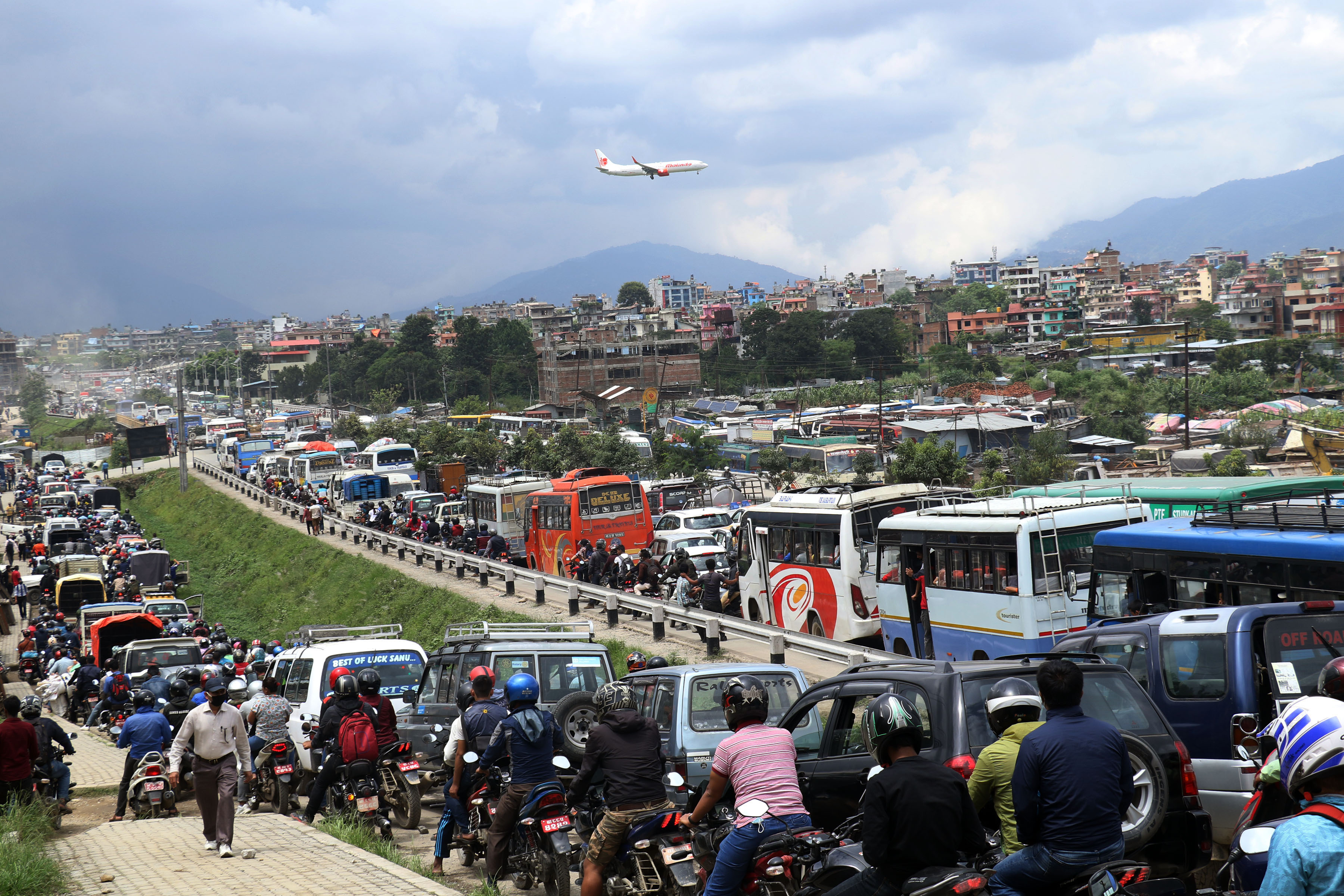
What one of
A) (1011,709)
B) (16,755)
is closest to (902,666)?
(1011,709)

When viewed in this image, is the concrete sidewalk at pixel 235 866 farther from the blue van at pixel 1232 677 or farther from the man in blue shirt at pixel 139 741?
the blue van at pixel 1232 677

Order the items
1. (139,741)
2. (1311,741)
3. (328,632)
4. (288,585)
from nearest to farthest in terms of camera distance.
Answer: (1311,741), (139,741), (328,632), (288,585)

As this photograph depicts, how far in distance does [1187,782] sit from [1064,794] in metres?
2.26

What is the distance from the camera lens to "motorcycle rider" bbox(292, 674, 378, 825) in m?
10.8

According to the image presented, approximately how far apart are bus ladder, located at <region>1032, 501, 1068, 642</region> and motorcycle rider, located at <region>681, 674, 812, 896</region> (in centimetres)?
912

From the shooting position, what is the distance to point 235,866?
961 cm

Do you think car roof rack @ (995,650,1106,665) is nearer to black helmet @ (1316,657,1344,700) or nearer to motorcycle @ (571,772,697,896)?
black helmet @ (1316,657,1344,700)

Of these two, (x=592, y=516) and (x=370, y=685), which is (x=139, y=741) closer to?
(x=370, y=685)

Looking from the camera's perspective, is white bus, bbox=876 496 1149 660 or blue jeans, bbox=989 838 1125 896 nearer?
blue jeans, bbox=989 838 1125 896

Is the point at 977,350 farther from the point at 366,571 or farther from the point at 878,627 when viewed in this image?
the point at 878,627

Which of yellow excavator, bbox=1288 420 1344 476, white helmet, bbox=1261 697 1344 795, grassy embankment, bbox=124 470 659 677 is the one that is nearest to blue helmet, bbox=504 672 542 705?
white helmet, bbox=1261 697 1344 795

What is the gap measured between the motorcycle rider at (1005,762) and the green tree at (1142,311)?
186 meters

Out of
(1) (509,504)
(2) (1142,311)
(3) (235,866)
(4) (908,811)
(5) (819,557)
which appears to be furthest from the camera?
(2) (1142,311)

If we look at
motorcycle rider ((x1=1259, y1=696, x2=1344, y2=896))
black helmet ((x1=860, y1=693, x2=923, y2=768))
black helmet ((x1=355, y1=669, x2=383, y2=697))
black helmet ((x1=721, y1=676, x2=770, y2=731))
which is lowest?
black helmet ((x1=355, y1=669, x2=383, y2=697))
